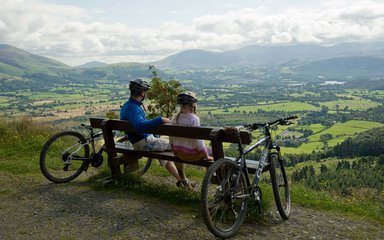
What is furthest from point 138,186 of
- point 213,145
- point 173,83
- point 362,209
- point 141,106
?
point 173,83

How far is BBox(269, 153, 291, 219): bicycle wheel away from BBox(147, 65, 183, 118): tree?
667 centimetres

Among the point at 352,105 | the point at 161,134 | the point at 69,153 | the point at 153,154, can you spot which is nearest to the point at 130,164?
the point at 153,154

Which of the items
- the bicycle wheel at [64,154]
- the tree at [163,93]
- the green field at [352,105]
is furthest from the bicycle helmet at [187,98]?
the green field at [352,105]

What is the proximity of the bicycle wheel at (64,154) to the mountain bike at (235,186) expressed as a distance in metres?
3.47

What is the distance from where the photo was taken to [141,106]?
7.08 metres

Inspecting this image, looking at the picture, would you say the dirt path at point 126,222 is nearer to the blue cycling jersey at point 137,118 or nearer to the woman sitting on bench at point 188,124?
the woman sitting on bench at point 188,124

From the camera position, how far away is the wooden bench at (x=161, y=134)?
18.1 feet

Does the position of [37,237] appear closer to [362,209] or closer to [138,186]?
[138,186]

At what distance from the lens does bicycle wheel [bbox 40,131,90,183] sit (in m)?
7.54

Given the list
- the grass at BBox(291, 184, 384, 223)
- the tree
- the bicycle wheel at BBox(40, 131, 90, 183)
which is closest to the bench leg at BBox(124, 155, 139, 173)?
the bicycle wheel at BBox(40, 131, 90, 183)

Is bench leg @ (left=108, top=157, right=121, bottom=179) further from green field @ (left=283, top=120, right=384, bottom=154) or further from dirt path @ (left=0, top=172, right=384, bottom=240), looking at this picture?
green field @ (left=283, top=120, right=384, bottom=154)

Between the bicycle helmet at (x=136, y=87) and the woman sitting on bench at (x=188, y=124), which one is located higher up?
the bicycle helmet at (x=136, y=87)

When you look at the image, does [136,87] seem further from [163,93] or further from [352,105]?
[352,105]

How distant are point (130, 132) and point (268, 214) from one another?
9.61ft
